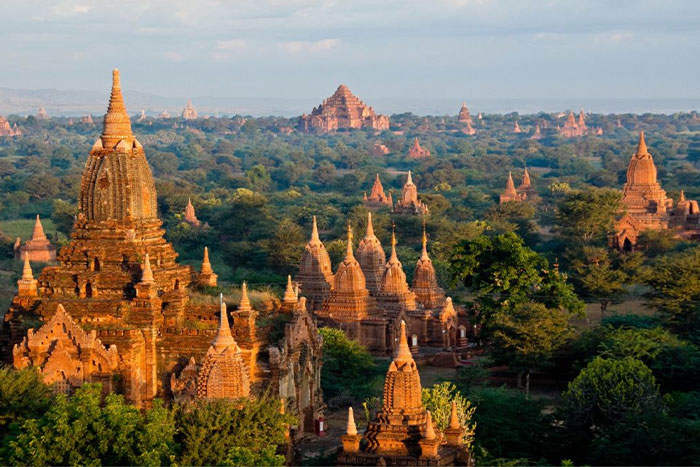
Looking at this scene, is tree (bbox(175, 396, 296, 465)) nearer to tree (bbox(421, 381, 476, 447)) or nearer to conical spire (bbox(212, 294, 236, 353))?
conical spire (bbox(212, 294, 236, 353))

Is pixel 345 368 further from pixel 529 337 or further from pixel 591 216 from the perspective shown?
pixel 591 216

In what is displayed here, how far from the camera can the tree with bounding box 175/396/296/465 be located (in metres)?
29.2

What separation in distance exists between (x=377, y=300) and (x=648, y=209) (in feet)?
113

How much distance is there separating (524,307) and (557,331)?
239 centimetres

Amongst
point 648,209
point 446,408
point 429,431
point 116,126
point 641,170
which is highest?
point 116,126

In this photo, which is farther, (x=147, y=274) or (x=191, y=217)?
→ (x=191, y=217)

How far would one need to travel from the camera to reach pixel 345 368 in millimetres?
43469

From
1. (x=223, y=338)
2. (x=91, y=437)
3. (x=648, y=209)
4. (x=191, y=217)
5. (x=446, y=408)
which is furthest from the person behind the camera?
(x=191, y=217)

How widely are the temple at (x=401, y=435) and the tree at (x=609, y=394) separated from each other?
740 centimetres

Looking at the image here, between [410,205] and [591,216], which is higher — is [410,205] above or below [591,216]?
below

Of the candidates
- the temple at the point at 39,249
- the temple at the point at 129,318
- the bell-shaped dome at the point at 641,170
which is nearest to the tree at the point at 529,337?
the temple at the point at 129,318

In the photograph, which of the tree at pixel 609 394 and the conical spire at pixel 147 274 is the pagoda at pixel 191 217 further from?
the tree at pixel 609 394

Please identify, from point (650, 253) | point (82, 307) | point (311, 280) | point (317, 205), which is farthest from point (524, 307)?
point (317, 205)

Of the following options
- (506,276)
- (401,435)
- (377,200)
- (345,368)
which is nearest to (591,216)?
(506,276)
